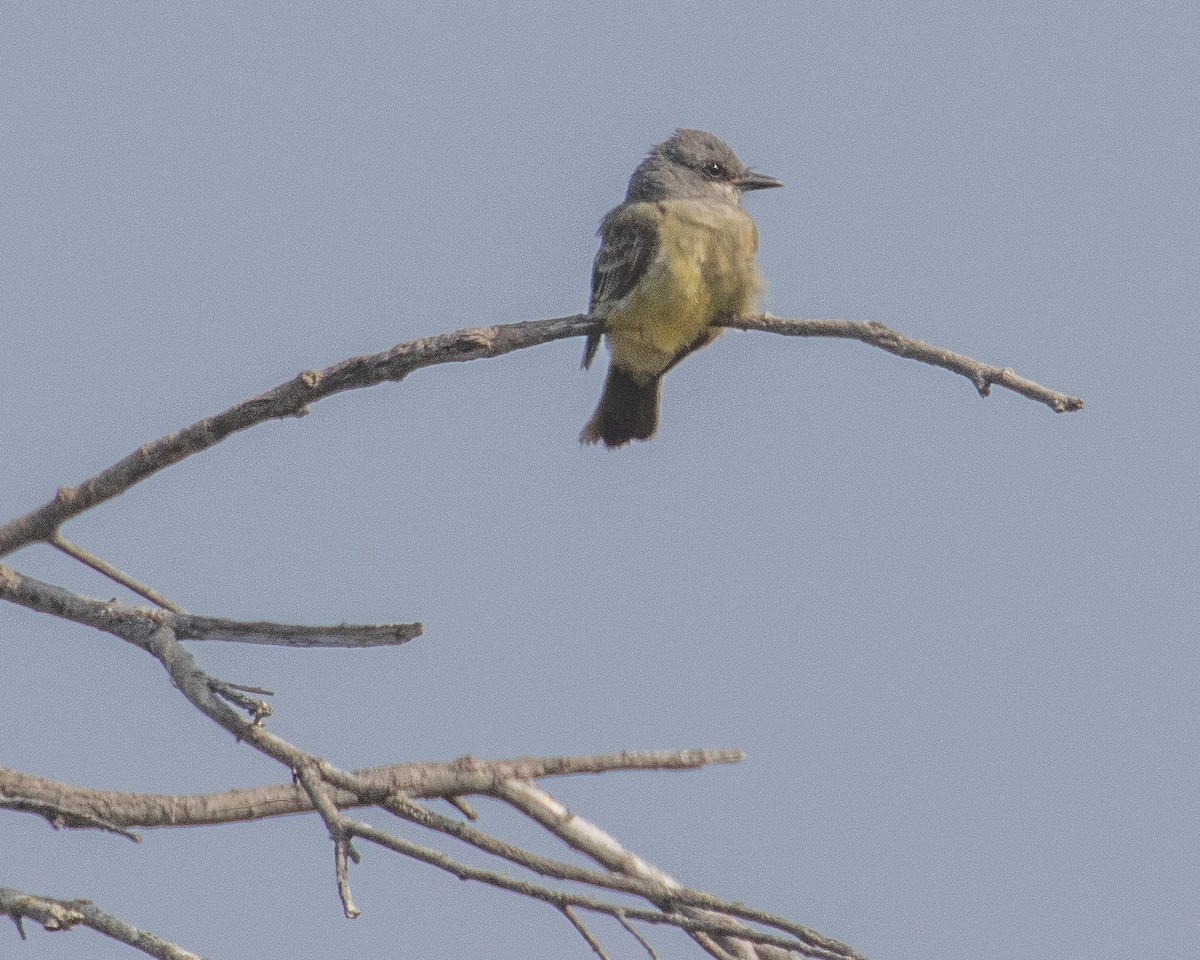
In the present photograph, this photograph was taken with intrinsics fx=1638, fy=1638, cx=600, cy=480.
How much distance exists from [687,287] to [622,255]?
41 cm

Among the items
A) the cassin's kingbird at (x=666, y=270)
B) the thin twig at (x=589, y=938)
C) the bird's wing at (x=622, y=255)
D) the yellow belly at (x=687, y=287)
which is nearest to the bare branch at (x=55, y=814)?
the thin twig at (x=589, y=938)

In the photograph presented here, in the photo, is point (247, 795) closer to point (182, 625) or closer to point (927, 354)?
point (182, 625)

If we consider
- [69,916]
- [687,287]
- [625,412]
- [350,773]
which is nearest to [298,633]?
[350,773]

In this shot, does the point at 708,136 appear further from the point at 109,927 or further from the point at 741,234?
the point at 109,927

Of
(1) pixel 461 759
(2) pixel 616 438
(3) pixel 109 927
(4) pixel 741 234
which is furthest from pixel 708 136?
(3) pixel 109 927

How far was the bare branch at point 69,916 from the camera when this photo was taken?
Result: 3.42 m

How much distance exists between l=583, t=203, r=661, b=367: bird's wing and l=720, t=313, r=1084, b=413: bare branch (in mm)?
2149

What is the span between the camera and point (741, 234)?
723 cm

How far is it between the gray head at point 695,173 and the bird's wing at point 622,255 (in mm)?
345

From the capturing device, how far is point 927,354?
4.25m

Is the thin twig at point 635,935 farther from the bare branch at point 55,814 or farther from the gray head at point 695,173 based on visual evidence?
the gray head at point 695,173

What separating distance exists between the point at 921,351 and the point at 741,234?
3073 mm

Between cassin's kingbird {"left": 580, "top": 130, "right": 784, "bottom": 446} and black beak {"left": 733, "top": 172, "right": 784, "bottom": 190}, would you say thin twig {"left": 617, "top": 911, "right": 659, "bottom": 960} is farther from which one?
black beak {"left": 733, "top": 172, "right": 784, "bottom": 190}

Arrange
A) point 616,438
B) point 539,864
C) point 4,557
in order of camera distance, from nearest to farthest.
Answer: point 539,864, point 4,557, point 616,438
